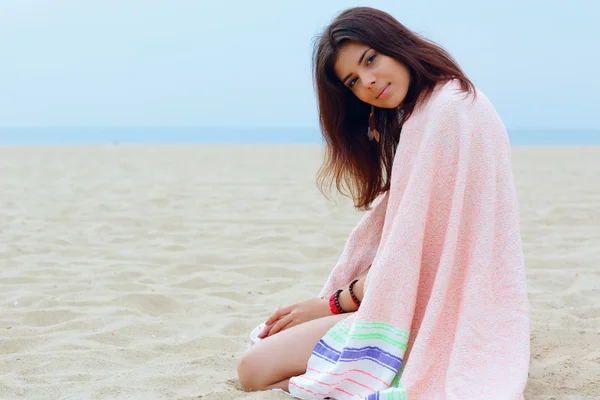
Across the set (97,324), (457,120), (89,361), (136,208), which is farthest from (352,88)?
(136,208)

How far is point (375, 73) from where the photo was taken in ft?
8.03

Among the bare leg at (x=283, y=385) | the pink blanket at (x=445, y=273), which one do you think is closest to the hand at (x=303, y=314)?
the bare leg at (x=283, y=385)

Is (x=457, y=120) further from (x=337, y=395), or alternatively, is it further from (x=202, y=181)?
(x=202, y=181)

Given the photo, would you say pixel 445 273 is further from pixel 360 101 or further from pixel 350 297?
pixel 360 101

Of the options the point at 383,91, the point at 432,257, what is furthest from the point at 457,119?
the point at 432,257

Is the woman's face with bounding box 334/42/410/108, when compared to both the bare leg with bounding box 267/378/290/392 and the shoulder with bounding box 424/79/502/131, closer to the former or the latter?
the shoulder with bounding box 424/79/502/131

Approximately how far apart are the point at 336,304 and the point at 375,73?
865mm

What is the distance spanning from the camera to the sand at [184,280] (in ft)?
9.20

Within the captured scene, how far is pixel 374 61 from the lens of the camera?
245cm

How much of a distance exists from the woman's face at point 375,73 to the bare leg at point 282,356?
31.1 inches

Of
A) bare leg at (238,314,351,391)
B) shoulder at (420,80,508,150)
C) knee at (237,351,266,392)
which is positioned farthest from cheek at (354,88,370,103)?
knee at (237,351,266,392)

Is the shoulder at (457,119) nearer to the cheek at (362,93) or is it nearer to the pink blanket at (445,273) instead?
the pink blanket at (445,273)

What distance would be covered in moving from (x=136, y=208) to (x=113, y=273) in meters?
2.95

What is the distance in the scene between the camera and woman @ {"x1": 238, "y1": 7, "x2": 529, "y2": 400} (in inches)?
87.0
